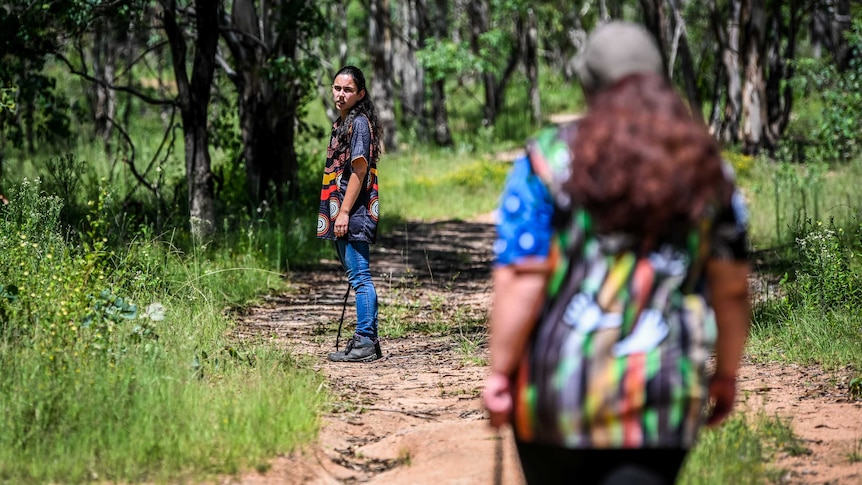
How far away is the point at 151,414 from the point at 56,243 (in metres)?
2.44

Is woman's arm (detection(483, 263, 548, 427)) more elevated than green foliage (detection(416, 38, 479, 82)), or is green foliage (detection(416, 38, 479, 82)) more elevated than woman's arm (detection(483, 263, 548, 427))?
green foliage (detection(416, 38, 479, 82))

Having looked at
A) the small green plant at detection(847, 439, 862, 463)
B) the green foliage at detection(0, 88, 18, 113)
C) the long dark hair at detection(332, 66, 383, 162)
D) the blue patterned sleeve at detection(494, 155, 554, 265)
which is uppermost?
the green foliage at detection(0, 88, 18, 113)

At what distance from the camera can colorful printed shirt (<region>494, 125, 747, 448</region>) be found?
2.44 metres

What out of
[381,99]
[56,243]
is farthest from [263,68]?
[381,99]

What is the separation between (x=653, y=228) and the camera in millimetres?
2391

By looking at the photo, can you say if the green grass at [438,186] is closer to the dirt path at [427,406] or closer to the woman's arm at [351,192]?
the dirt path at [427,406]

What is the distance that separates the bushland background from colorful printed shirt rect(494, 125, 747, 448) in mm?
1830

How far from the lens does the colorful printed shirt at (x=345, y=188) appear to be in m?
6.59

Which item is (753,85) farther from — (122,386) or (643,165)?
(643,165)

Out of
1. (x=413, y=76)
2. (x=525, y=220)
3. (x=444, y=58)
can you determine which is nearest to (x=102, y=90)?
(x=444, y=58)

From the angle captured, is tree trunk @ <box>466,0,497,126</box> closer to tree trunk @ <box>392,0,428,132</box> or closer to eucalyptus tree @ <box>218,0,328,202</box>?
tree trunk @ <box>392,0,428,132</box>

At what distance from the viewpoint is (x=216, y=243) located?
396 inches

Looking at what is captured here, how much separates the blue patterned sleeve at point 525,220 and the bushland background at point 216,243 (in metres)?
2.02

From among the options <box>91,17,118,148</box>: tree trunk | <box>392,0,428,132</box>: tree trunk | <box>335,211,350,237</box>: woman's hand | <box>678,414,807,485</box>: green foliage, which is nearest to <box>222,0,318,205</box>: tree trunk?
<box>335,211,350,237</box>: woman's hand
